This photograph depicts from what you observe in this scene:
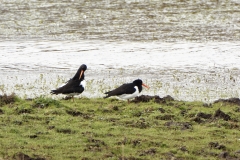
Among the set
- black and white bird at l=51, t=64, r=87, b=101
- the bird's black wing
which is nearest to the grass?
the bird's black wing

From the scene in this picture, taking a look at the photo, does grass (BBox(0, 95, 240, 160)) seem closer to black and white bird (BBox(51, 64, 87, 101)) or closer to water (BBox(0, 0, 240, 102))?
black and white bird (BBox(51, 64, 87, 101))

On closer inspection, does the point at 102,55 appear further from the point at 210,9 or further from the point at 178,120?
the point at 210,9

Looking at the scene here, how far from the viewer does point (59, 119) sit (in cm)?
1270

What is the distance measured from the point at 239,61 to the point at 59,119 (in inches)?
512

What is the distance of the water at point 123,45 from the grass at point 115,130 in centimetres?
305

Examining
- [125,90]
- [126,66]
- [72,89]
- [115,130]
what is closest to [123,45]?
[126,66]

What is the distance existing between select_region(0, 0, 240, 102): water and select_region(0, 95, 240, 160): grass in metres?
3.05

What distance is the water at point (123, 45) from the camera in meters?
19.7

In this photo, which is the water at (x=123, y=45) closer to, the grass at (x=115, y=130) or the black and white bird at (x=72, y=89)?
the black and white bird at (x=72, y=89)

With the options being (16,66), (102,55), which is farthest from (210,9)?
(16,66)

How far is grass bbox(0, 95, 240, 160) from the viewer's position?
10.3m

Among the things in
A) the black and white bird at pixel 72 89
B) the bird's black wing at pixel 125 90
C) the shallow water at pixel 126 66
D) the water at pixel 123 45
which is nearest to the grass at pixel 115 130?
the bird's black wing at pixel 125 90

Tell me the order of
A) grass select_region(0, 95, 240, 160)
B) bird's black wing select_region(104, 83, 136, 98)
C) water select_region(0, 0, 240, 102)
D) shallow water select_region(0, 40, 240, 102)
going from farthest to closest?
water select_region(0, 0, 240, 102)
shallow water select_region(0, 40, 240, 102)
bird's black wing select_region(104, 83, 136, 98)
grass select_region(0, 95, 240, 160)

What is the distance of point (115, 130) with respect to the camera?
11914 millimetres
